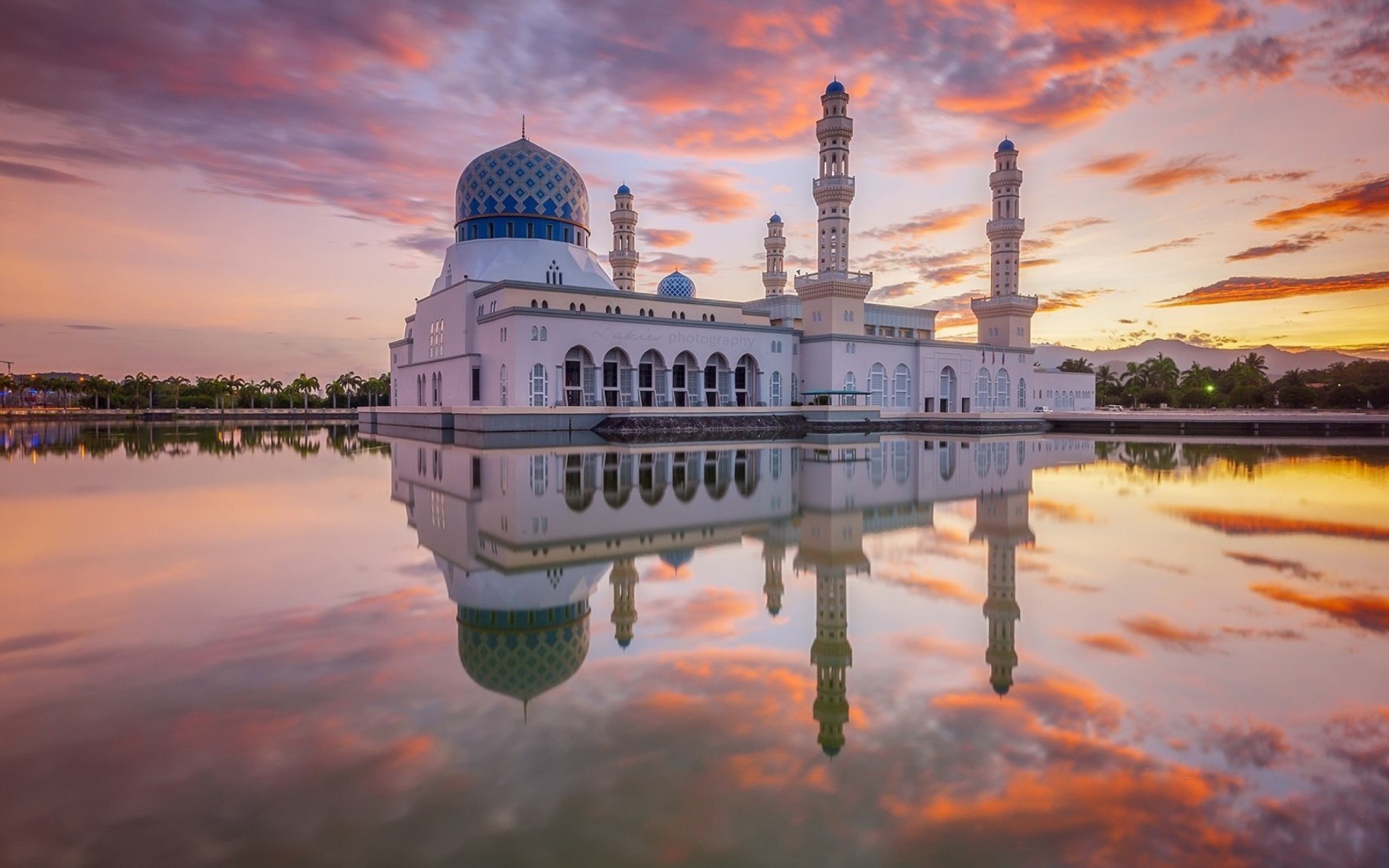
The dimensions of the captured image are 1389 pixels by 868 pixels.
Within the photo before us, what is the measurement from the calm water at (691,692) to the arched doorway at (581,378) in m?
21.8

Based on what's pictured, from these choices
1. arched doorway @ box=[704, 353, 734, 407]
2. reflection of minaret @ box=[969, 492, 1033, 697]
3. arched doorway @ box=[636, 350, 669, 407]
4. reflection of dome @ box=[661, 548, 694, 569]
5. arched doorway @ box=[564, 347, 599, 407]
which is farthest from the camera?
arched doorway @ box=[704, 353, 734, 407]

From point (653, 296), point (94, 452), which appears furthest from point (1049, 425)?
point (94, 452)

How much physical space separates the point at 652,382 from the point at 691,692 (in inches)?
1193

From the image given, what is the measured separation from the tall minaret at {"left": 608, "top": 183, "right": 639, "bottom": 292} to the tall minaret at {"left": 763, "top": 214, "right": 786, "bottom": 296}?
842cm

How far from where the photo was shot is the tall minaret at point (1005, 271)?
40188mm

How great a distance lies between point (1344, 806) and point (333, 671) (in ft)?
14.4

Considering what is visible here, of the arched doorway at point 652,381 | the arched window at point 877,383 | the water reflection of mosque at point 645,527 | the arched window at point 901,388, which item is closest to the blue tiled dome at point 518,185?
the arched doorway at point 652,381

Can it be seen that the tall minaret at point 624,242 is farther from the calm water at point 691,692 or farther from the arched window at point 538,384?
the calm water at point 691,692

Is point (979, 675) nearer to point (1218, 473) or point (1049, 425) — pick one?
point (1218, 473)

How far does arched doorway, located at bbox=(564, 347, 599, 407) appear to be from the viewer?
3091 centimetres

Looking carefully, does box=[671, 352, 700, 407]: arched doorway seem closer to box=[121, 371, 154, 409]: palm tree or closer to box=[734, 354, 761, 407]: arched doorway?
box=[734, 354, 761, 407]: arched doorway

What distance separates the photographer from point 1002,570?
6.67 meters

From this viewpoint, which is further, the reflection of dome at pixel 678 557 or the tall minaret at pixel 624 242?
the tall minaret at pixel 624 242

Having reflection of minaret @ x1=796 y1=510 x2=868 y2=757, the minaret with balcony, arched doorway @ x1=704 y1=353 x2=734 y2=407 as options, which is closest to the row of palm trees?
the minaret with balcony
